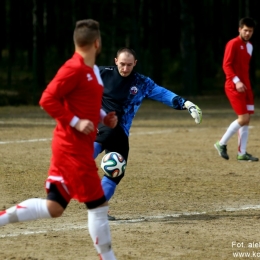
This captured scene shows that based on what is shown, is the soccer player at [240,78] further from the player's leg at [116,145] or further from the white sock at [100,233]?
the white sock at [100,233]

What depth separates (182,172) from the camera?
12.5 m

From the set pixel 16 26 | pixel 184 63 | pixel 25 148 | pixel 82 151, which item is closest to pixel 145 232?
pixel 82 151

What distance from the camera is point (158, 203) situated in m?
9.90

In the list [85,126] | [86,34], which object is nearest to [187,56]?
[86,34]

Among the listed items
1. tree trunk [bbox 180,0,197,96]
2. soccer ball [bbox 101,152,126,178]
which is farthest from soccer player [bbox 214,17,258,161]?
tree trunk [bbox 180,0,197,96]

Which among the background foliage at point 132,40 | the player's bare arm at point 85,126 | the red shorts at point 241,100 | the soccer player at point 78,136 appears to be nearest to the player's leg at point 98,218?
the soccer player at point 78,136

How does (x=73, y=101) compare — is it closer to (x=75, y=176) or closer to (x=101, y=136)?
(x=75, y=176)

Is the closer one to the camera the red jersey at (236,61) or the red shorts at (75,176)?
the red shorts at (75,176)

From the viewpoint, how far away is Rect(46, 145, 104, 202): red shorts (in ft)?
20.8

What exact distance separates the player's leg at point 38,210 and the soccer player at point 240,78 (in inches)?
297

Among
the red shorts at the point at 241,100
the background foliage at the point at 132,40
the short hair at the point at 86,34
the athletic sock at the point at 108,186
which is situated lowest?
the background foliage at the point at 132,40

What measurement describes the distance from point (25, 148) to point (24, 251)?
789 cm

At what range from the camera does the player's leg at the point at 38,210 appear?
648 cm

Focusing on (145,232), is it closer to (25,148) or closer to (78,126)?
(78,126)
